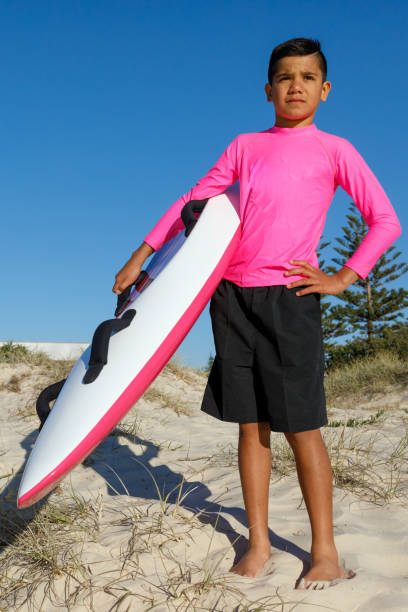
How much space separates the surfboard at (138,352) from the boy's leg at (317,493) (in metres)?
0.66

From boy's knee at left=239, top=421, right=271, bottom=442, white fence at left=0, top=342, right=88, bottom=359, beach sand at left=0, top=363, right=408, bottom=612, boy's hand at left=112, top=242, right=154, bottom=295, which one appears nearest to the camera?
beach sand at left=0, top=363, right=408, bottom=612

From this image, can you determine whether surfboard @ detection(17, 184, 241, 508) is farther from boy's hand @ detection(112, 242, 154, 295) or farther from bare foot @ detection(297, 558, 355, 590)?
bare foot @ detection(297, 558, 355, 590)

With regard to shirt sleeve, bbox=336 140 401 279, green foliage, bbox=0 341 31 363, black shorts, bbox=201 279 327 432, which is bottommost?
green foliage, bbox=0 341 31 363

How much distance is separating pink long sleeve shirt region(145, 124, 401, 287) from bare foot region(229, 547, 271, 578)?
1.07 m

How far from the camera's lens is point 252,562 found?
2.09 meters

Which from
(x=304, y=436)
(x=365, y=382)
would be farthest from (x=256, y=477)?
(x=365, y=382)

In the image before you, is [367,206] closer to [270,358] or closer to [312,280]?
[312,280]

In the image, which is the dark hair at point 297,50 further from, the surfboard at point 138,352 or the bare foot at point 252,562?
the bare foot at point 252,562

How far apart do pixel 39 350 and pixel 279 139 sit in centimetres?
637

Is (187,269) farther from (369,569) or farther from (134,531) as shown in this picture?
(369,569)

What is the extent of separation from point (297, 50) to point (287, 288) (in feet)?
3.16

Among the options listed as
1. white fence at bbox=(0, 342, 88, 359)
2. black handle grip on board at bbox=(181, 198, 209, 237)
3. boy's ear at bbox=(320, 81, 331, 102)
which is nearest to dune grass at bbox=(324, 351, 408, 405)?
white fence at bbox=(0, 342, 88, 359)

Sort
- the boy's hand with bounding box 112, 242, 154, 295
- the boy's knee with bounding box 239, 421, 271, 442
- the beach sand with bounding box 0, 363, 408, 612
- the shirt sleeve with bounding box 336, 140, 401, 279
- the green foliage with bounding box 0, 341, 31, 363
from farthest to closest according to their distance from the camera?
the green foliage with bounding box 0, 341, 31, 363 < the boy's hand with bounding box 112, 242, 154, 295 < the boy's knee with bounding box 239, 421, 271, 442 < the shirt sleeve with bounding box 336, 140, 401, 279 < the beach sand with bounding box 0, 363, 408, 612

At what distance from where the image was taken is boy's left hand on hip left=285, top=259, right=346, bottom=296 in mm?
2072
